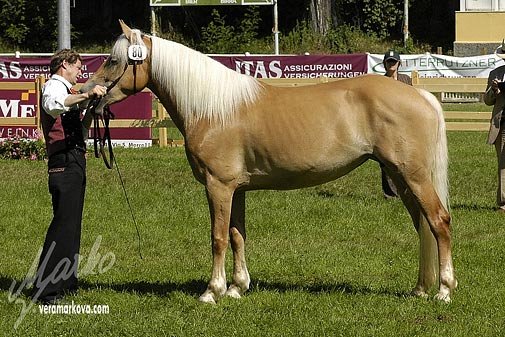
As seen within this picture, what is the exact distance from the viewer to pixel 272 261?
870 centimetres

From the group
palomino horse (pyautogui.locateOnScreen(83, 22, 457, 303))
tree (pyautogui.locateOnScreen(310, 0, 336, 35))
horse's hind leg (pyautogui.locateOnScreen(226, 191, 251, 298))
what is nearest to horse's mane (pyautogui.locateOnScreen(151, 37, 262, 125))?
palomino horse (pyautogui.locateOnScreen(83, 22, 457, 303))

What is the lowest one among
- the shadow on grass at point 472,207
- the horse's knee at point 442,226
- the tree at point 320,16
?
the shadow on grass at point 472,207

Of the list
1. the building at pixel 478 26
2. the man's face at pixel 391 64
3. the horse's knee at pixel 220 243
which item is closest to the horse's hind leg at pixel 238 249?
the horse's knee at pixel 220 243

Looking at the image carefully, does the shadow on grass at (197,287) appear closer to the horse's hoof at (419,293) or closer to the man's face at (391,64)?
the horse's hoof at (419,293)

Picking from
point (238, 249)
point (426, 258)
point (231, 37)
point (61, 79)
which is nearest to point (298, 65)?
point (231, 37)

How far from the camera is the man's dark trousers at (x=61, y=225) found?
715cm

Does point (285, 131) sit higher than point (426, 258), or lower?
higher

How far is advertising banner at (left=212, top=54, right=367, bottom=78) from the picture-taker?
2570cm

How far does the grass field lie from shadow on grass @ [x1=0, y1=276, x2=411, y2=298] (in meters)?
0.02

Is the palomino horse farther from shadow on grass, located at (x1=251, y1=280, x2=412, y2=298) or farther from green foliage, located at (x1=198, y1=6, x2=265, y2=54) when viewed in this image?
green foliage, located at (x1=198, y1=6, x2=265, y2=54)

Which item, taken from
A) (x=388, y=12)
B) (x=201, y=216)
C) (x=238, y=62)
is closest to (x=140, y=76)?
(x=201, y=216)

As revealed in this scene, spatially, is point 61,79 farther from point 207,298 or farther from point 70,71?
point 207,298

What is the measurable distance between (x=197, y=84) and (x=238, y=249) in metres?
1.45

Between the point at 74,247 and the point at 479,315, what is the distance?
10.8 feet
